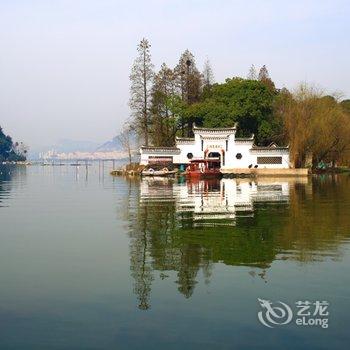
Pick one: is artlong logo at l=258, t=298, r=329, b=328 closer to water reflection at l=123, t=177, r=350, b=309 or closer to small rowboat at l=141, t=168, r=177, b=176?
water reflection at l=123, t=177, r=350, b=309

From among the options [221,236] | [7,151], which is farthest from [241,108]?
[7,151]

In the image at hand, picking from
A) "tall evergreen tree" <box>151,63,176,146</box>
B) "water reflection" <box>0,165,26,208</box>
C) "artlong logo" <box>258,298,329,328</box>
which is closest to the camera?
"artlong logo" <box>258,298,329,328</box>

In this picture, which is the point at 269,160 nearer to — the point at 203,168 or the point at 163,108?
the point at 203,168

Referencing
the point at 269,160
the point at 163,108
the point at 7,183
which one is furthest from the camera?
the point at 163,108

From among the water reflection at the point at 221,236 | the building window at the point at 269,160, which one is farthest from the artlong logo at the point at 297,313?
the building window at the point at 269,160

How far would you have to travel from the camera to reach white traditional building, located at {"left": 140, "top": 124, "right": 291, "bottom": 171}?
55.8m

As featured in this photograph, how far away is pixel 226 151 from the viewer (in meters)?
56.3

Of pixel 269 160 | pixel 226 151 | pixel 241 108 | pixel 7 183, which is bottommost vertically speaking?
pixel 7 183

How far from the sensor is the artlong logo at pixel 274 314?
7016 millimetres

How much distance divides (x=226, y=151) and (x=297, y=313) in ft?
162

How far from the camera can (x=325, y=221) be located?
16.8 meters

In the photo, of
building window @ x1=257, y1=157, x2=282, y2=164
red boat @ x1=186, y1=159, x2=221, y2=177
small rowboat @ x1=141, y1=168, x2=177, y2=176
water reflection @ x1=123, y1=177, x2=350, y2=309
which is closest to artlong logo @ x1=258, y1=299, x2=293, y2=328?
water reflection @ x1=123, y1=177, x2=350, y2=309

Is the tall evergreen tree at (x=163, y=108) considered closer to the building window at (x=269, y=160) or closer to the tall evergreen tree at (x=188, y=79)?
the tall evergreen tree at (x=188, y=79)

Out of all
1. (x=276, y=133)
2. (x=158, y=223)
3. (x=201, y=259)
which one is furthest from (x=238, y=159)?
(x=201, y=259)
